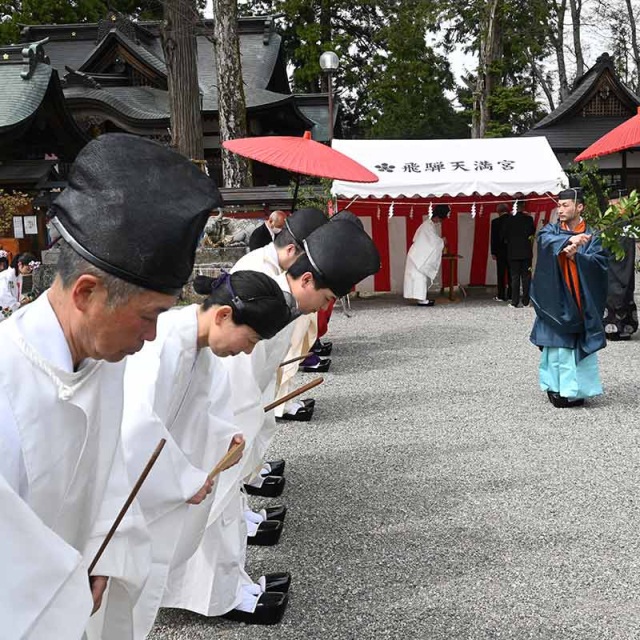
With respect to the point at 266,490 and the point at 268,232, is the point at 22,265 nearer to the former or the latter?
the point at 268,232

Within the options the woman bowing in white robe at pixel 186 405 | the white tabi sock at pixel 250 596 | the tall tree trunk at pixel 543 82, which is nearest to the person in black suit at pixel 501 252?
the white tabi sock at pixel 250 596

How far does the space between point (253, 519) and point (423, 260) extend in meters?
8.56

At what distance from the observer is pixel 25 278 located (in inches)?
479

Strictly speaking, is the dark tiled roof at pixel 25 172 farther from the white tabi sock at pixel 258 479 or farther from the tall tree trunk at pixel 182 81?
the white tabi sock at pixel 258 479

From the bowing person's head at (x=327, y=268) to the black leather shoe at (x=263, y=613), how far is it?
4.11ft

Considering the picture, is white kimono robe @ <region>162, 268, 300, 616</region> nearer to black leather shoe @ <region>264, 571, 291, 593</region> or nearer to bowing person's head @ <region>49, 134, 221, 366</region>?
black leather shoe @ <region>264, 571, 291, 593</region>

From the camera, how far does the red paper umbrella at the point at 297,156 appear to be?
7.52m

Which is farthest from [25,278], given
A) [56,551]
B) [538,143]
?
[56,551]

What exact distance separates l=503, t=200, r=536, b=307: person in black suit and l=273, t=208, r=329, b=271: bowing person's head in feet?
23.0

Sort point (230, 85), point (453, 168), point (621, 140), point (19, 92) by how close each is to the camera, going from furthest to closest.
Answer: point (19, 92) → point (230, 85) → point (453, 168) → point (621, 140)

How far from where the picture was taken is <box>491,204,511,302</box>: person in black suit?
1177 centimetres

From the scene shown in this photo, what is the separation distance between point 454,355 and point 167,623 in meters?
5.84

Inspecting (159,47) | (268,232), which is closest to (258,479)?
(268,232)

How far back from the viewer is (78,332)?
4.76 feet
